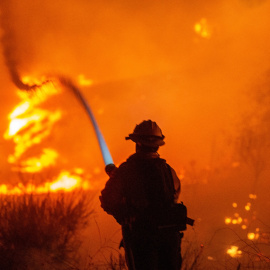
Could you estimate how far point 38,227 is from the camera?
525 centimetres

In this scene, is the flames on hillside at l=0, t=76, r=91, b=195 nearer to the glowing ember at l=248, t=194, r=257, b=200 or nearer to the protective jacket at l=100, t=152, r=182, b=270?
the protective jacket at l=100, t=152, r=182, b=270

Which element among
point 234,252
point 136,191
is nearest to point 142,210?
point 136,191

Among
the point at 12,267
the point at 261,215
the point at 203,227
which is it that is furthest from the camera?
the point at 261,215

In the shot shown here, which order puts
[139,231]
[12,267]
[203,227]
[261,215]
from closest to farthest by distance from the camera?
[139,231] → [12,267] → [203,227] → [261,215]

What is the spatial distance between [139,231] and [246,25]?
1352 centimetres

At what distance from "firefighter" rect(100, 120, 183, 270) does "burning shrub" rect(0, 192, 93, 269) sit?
2.02m

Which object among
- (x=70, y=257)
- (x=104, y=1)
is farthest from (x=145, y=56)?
(x=70, y=257)

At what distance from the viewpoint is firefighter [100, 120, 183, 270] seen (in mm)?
2812

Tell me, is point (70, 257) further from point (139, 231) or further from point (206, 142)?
point (206, 142)

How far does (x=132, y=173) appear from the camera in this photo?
282 cm

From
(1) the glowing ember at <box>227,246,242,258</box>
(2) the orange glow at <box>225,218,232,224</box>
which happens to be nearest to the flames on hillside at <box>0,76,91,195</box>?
(1) the glowing ember at <box>227,246,242,258</box>

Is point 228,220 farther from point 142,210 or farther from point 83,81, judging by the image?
point 142,210

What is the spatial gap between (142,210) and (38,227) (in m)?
2.92

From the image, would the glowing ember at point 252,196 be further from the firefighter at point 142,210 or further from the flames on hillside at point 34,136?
the firefighter at point 142,210
